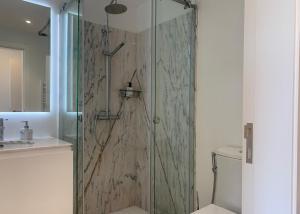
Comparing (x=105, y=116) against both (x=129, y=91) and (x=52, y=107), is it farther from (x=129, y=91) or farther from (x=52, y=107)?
(x=52, y=107)

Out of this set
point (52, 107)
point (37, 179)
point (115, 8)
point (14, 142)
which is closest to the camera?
point (37, 179)

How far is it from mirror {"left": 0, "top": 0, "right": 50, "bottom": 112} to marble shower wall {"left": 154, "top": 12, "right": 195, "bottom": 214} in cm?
105

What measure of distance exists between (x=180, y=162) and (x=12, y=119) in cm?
152

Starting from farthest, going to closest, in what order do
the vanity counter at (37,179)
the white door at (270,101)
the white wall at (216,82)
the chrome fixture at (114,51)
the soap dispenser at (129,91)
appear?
the soap dispenser at (129,91) → the chrome fixture at (114,51) → the white wall at (216,82) → the vanity counter at (37,179) → the white door at (270,101)

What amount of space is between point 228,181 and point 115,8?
2.07 metres

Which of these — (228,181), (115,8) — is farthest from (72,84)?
(228,181)

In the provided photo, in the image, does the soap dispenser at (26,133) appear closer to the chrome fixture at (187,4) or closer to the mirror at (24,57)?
the mirror at (24,57)

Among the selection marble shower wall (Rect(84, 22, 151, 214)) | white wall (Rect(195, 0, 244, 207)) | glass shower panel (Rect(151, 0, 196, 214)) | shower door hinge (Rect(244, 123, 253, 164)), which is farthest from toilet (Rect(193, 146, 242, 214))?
shower door hinge (Rect(244, 123, 253, 164))

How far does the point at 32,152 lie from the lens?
1597 mm

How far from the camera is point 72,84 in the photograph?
198 cm

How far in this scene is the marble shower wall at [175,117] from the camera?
219cm

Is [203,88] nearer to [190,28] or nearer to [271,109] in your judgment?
[190,28]

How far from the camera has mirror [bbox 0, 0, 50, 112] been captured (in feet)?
6.32

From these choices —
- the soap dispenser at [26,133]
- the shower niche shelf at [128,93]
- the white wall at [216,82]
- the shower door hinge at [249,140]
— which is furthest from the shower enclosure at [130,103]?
the shower door hinge at [249,140]
